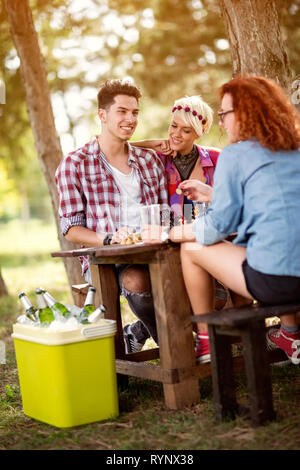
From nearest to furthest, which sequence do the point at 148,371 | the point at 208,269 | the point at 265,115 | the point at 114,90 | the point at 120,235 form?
the point at 265,115 → the point at 208,269 → the point at 148,371 → the point at 120,235 → the point at 114,90

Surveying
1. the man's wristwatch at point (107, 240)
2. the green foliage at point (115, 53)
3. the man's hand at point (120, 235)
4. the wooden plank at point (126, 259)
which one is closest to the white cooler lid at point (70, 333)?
the wooden plank at point (126, 259)

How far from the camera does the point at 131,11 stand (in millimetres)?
10344

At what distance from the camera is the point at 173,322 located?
339 cm

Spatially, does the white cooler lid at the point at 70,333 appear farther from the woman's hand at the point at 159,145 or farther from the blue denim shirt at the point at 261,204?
the woman's hand at the point at 159,145

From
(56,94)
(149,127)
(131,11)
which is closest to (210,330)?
(131,11)

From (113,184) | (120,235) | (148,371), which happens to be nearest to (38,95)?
(113,184)

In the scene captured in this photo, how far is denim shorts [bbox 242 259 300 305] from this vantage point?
3.00 m

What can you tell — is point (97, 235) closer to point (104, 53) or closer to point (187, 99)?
point (187, 99)

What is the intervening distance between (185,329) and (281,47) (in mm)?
2264

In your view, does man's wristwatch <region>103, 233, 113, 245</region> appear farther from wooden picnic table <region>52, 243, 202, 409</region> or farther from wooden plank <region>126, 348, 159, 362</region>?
wooden plank <region>126, 348, 159, 362</region>

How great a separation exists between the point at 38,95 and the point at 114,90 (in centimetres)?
229

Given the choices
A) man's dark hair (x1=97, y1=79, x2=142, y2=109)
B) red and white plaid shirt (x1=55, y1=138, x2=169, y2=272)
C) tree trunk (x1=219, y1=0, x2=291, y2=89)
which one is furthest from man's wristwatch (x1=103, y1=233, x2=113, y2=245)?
tree trunk (x1=219, y1=0, x2=291, y2=89)

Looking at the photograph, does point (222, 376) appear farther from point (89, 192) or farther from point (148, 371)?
point (89, 192)
